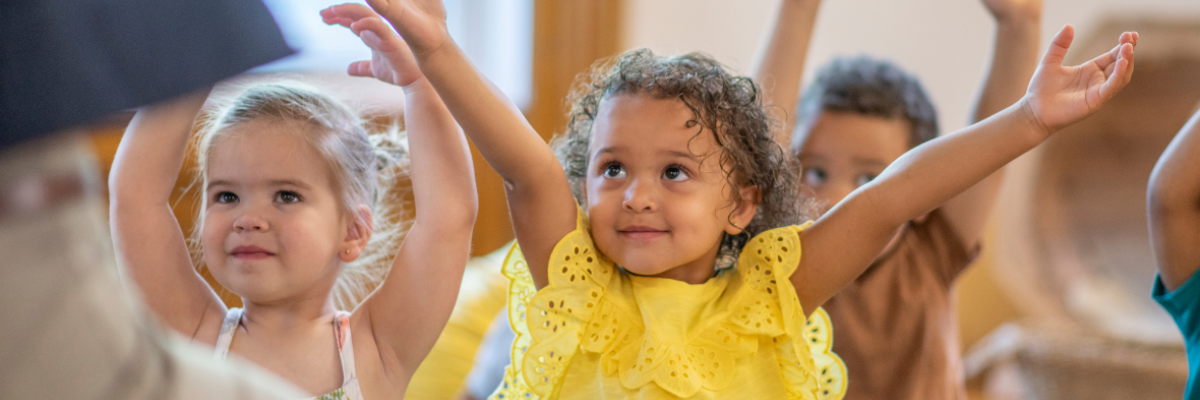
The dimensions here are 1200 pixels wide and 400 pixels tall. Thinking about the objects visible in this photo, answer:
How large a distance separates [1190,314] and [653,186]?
0.61m

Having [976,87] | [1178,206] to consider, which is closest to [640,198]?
[1178,206]

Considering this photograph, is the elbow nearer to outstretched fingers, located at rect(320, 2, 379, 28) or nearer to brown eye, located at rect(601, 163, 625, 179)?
brown eye, located at rect(601, 163, 625, 179)

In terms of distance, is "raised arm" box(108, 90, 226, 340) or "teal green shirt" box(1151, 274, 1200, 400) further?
"teal green shirt" box(1151, 274, 1200, 400)

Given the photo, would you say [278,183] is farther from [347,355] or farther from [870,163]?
[870,163]

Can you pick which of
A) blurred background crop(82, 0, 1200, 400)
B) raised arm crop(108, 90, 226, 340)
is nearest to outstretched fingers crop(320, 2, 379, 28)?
raised arm crop(108, 90, 226, 340)

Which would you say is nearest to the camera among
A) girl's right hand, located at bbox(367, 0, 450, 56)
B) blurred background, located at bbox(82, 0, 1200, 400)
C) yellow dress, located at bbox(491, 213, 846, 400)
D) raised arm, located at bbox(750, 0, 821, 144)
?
girl's right hand, located at bbox(367, 0, 450, 56)

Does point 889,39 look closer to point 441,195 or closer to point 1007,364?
point 1007,364

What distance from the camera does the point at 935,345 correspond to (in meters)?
1.15

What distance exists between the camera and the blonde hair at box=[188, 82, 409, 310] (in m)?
0.77

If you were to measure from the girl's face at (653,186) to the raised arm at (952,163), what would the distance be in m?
0.12

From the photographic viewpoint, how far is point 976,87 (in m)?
2.15

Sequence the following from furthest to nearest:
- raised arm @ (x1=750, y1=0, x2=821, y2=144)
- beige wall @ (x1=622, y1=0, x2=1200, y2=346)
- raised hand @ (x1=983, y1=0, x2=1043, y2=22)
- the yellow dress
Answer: beige wall @ (x1=622, y1=0, x2=1200, y2=346), raised arm @ (x1=750, y1=0, x2=821, y2=144), raised hand @ (x1=983, y1=0, x2=1043, y2=22), the yellow dress

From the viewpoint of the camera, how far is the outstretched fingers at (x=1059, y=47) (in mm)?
755

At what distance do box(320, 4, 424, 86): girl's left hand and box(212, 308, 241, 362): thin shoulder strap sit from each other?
0.24 metres
